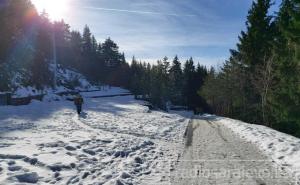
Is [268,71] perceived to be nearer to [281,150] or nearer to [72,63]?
[281,150]

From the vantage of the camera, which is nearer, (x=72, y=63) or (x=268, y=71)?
(x=268, y=71)

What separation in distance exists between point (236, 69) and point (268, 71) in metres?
13.2

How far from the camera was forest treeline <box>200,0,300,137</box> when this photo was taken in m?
26.8

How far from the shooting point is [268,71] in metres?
33.8

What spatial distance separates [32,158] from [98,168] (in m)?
1.98

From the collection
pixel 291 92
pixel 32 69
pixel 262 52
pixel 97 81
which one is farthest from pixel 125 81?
pixel 291 92

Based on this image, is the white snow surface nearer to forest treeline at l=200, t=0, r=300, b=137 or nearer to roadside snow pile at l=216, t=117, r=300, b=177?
roadside snow pile at l=216, t=117, r=300, b=177

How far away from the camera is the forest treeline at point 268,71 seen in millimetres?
26797

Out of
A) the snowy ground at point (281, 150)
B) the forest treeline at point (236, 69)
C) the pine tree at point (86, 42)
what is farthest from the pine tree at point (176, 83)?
the snowy ground at point (281, 150)

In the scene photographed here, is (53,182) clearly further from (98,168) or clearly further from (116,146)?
(116,146)

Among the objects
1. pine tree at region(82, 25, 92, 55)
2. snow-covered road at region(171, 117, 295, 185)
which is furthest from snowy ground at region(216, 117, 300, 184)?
pine tree at region(82, 25, 92, 55)

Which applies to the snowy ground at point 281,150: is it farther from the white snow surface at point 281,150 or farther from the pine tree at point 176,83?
the pine tree at point 176,83

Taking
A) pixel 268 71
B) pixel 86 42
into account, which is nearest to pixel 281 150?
pixel 268 71

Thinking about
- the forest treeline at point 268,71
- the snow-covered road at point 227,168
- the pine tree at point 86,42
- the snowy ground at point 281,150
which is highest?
the pine tree at point 86,42
